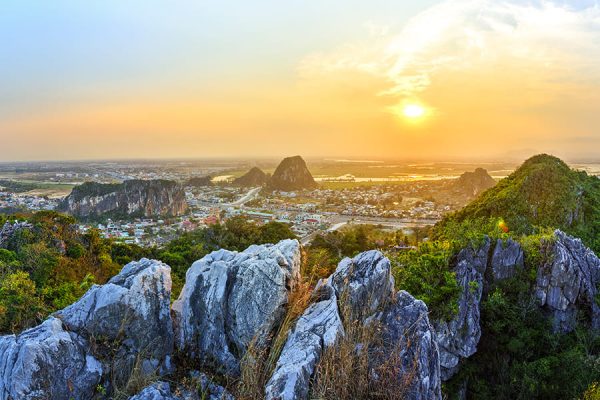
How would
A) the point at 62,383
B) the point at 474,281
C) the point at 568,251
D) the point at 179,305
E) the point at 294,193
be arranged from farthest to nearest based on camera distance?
the point at 294,193
the point at 568,251
the point at 474,281
the point at 179,305
the point at 62,383

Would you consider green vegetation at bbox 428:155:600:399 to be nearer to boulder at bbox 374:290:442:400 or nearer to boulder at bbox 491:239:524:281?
boulder at bbox 491:239:524:281

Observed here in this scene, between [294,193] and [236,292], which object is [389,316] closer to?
[236,292]

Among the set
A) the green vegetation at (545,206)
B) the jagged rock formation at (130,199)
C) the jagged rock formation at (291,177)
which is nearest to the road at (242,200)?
the jagged rock formation at (130,199)

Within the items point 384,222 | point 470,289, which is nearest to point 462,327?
point 470,289

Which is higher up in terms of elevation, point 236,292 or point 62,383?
point 236,292

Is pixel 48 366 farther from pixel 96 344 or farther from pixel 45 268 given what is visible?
pixel 45 268

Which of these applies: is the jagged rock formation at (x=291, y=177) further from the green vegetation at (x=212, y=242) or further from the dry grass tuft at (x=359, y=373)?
the dry grass tuft at (x=359, y=373)

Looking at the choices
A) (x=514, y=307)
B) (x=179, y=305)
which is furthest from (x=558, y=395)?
(x=179, y=305)
